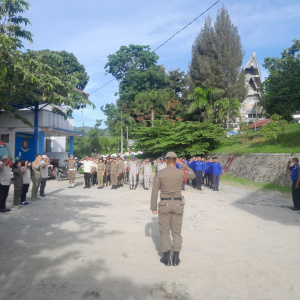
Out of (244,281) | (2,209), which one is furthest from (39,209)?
(244,281)

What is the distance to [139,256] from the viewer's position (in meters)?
5.27

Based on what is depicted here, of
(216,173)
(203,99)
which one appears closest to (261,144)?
(216,173)

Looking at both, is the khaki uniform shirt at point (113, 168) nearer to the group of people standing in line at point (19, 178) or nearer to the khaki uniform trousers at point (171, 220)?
the group of people standing in line at point (19, 178)

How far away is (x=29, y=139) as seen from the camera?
2620cm

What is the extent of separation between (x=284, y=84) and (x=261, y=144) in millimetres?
10598

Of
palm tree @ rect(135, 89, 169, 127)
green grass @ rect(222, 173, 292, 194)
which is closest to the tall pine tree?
palm tree @ rect(135, 89, 169, 127)

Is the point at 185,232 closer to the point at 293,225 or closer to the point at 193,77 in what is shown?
the point at 293,225

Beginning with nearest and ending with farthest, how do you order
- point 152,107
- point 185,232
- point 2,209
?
point 185,232, point 2,209, point 152,107

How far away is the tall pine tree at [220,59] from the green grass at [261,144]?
47.2 ft

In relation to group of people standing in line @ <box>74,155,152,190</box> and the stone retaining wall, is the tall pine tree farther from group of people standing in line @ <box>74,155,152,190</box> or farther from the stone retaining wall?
group of people standing in line @ <box>74,155,152,190</box>

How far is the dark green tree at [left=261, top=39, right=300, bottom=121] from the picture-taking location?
2875 centimetres

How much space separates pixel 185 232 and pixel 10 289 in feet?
→ 13.0

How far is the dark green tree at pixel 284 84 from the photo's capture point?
2875cm

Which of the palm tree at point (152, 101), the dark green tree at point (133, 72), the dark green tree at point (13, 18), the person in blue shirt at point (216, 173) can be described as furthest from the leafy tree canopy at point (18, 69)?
the dark green tree at point (133, 72)
